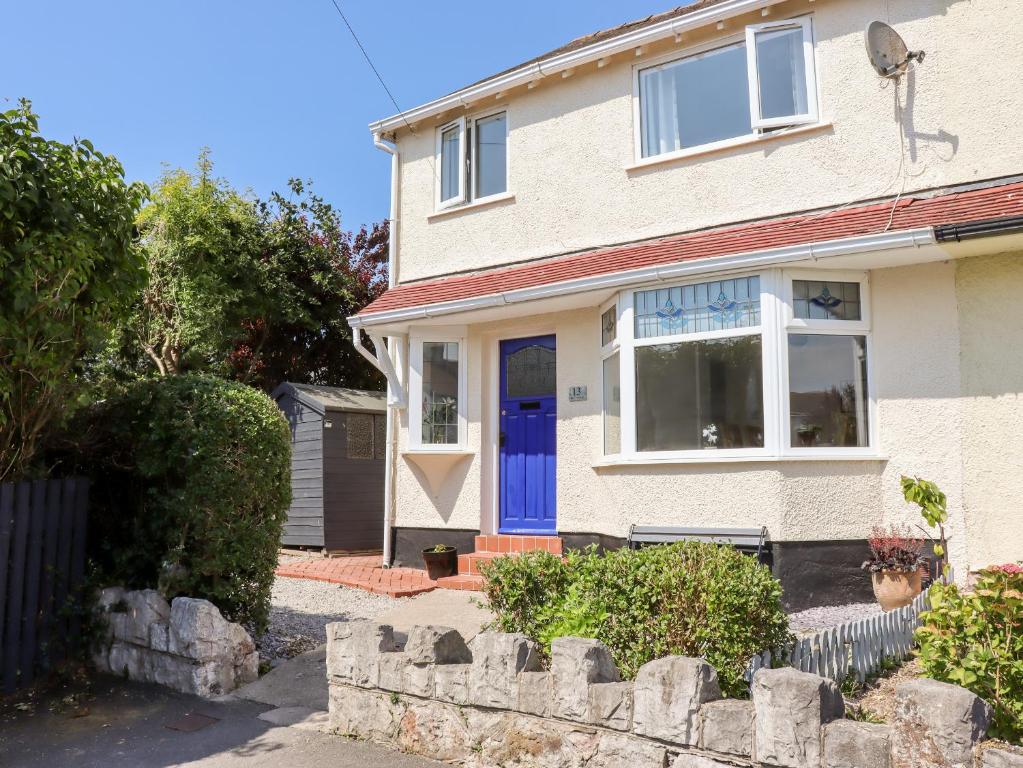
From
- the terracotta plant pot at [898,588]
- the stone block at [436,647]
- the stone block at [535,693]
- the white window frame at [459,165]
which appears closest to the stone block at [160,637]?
the stone block at [436,647]

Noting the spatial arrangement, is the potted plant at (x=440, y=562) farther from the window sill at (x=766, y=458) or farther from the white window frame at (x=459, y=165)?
the white window frame at (x=459, y=165)

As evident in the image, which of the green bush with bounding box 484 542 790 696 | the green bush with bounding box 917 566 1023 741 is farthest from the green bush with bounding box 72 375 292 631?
the green bush with bounding box 917 566 1023 741

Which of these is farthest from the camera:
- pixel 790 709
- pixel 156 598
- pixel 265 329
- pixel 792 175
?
pixel 265 329

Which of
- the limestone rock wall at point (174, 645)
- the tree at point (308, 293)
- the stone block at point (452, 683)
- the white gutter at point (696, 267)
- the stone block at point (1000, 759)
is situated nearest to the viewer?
the stone block at point (1000, 759)

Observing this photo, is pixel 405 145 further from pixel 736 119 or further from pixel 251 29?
pixel 736 119

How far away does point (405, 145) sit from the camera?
39.0 feet

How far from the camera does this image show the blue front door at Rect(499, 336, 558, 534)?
10.1m

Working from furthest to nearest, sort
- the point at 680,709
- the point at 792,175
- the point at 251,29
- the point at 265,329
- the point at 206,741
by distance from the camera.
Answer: the point at 265,329, the point at 251,29, the point at 792,175, the point at 206,741, the point at 680,709

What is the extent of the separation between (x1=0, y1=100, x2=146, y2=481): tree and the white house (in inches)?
168

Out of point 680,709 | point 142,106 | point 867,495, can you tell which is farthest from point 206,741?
point 142,106

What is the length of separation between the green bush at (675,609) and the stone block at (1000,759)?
1.53 metres

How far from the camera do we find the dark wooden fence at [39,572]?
587 cm

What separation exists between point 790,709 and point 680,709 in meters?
0.53

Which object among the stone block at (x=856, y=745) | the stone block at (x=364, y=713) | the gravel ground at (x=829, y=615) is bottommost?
the stone block at (x=364, y=713)
